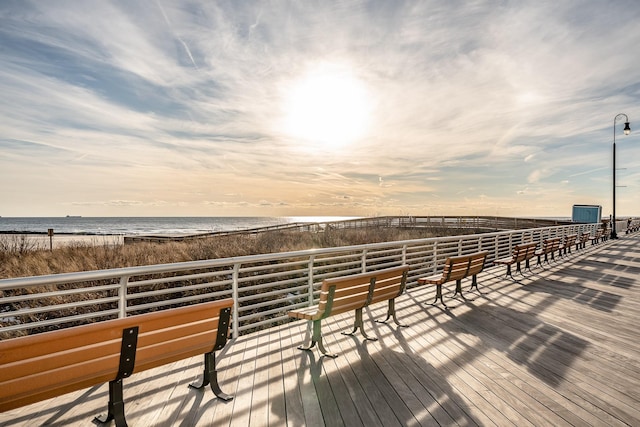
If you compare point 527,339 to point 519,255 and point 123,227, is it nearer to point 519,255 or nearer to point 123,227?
point 519,255

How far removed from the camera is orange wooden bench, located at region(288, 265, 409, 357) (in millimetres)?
4086

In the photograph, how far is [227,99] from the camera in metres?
12.0

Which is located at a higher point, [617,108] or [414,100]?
[617,108]

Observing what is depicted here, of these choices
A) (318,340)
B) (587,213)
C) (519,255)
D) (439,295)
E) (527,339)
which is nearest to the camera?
(318,340)

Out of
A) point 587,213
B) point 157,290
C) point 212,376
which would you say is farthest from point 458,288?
point 587,213

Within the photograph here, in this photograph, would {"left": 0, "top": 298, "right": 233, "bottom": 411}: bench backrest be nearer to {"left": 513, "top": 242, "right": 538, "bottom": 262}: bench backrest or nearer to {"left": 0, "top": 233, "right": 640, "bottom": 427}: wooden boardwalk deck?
{"left": 0, "top": 233, "right": 640, "bottom": 427}: wooden boardwalk deck

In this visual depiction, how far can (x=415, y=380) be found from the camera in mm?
3475

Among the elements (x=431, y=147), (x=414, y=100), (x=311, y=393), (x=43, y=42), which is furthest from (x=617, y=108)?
(x=43, y=42)

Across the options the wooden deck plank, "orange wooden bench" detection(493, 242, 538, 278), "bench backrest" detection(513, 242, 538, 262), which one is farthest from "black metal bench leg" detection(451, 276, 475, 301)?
the wooden deck plank

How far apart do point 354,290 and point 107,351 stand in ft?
9.16

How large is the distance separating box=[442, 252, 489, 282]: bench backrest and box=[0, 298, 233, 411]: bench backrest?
15.3 ft

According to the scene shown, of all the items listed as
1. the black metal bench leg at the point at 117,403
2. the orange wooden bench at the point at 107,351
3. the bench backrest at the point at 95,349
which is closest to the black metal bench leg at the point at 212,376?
the orange wooden bench at the point at 107,351

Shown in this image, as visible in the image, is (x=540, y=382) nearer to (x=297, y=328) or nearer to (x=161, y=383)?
(x=297, y=328)

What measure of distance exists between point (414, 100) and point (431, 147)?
626 centimetres
